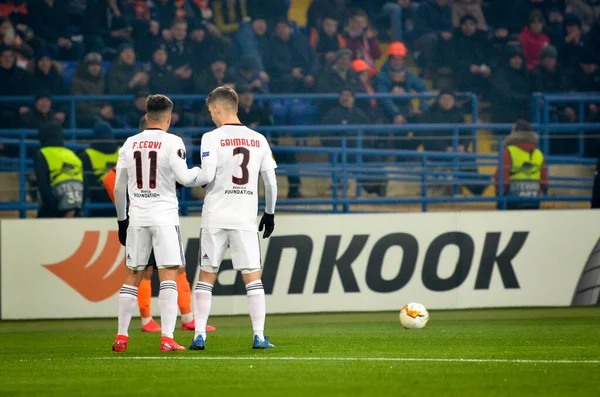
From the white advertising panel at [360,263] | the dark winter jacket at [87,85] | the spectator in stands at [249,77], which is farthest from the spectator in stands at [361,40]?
the white advertising panel at [360,263]

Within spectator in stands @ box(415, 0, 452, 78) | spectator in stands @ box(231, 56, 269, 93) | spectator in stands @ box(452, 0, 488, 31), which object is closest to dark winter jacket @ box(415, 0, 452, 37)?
spectator in stands @ box(415, 0, 452, 78)

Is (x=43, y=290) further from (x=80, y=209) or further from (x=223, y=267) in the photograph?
(x=223, y=267)

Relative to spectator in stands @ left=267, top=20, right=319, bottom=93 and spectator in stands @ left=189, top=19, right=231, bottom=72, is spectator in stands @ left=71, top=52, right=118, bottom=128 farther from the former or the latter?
spectator in stands @ left=267, top=20, right=319, bottom=93

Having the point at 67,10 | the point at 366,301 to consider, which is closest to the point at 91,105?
the point at 67,10

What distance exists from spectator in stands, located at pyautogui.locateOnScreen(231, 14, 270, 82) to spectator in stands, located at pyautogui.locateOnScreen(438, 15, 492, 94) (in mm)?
3061

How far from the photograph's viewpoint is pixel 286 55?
1831 centimetres

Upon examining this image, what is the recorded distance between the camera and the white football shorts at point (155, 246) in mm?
8258

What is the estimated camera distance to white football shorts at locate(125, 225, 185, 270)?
27.1 ft

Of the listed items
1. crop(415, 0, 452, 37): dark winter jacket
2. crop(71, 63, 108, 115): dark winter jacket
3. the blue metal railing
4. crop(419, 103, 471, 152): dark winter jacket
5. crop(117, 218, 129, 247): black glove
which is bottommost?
crop(117, 218, 129, 247): black glove

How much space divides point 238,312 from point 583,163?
5869mm

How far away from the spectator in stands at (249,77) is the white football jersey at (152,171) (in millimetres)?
8903

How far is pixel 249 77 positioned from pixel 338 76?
143cm

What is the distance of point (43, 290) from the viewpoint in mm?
13039

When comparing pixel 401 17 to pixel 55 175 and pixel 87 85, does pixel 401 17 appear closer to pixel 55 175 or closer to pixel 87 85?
pixel 87 85
